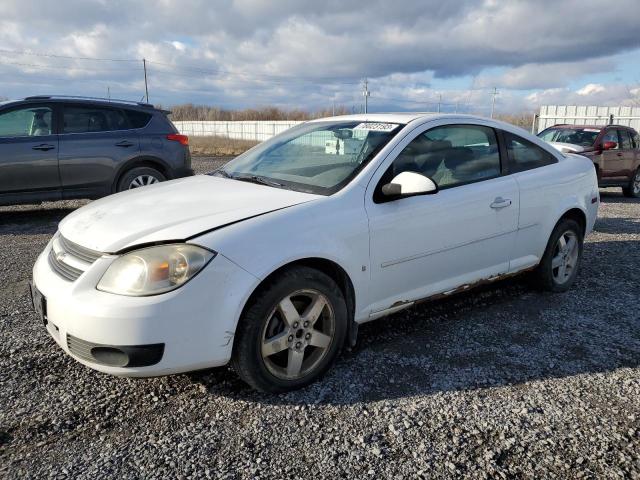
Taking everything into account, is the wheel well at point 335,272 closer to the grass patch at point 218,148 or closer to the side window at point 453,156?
the side window at point 453,156

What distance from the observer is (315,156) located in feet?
12.4

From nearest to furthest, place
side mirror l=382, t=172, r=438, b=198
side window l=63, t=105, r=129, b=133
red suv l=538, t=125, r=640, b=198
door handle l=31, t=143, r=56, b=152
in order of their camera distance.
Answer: side mirror l=382, t=172, r=438, b=198
door handle l=31, t=143, r=56, b=152
side window l=63, t=105, r=129, b=133
red suv l=538, t=125, r=640, b=198

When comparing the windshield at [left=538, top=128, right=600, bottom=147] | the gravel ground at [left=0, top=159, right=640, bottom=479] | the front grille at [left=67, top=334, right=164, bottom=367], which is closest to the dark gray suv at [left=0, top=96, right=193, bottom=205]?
the gravel ground at [left=0, top=159, right=640, bottom=479]

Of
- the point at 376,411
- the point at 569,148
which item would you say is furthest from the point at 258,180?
the point at 569,148

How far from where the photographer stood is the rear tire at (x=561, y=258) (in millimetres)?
4582

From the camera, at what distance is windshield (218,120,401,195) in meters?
3.37

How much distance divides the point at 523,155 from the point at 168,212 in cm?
291

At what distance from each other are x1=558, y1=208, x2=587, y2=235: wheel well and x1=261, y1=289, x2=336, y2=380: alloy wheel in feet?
8.89

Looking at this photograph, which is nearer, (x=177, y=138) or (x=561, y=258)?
(x=561, y=258)

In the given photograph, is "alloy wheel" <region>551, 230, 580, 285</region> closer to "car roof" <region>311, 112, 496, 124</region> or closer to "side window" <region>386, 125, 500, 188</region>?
"side window" <region>386, 125, 500, 188</region>

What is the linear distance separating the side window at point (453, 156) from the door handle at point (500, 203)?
0.20 m

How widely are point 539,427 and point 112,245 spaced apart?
235 centimetres

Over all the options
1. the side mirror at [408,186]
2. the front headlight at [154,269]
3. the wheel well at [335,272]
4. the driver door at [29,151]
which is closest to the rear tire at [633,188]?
the side mirror at [408,186]

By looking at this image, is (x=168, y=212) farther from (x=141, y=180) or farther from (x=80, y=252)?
(x=141, y=180)
